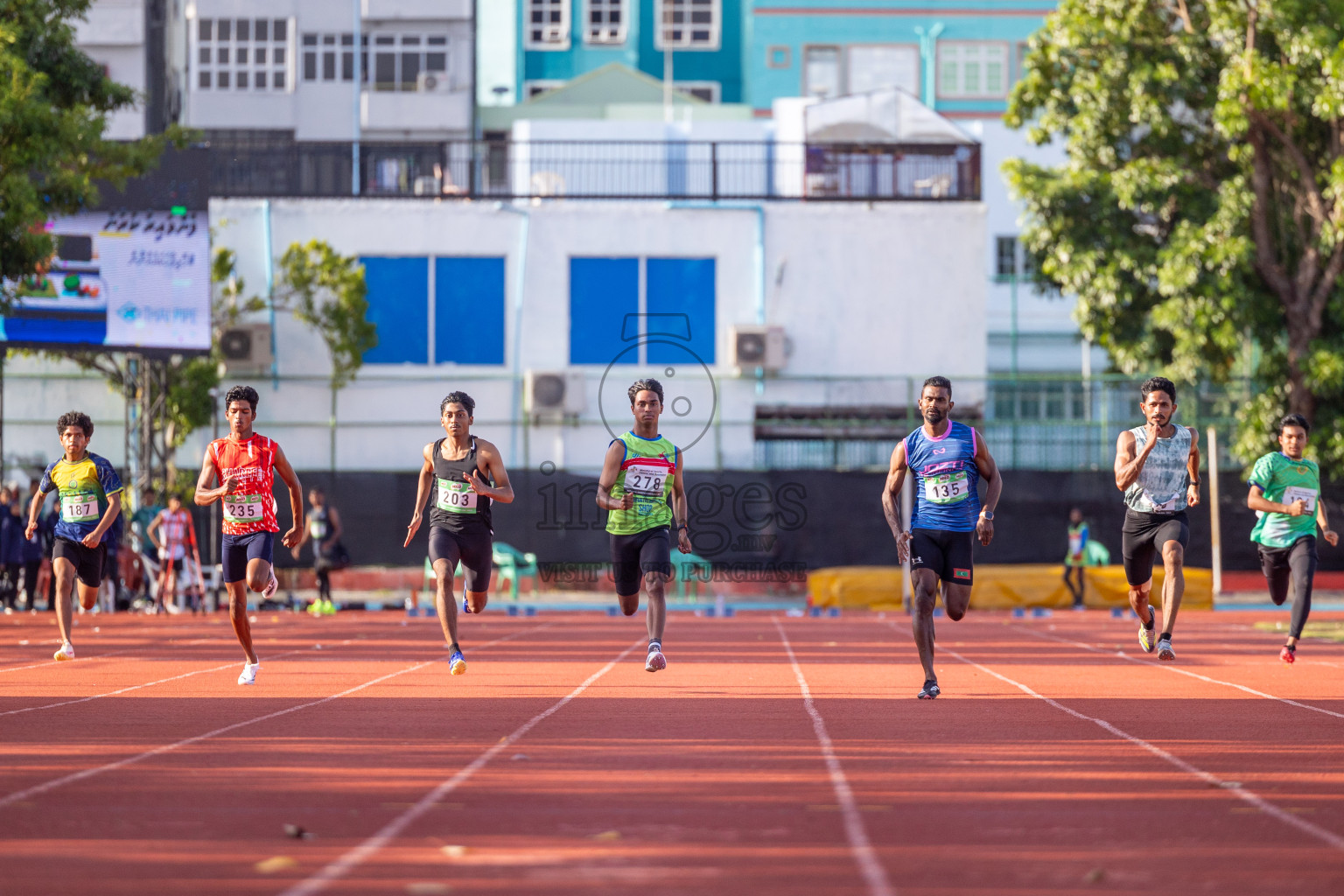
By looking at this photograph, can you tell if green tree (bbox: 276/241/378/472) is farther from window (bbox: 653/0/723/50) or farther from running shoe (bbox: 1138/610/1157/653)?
window (bbox: 653/0/723/50)

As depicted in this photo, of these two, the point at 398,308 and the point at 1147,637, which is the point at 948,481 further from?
the point at 398,308

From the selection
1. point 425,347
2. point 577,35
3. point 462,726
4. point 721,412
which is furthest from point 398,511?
point 577,35

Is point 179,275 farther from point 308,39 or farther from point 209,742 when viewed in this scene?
point 308,39

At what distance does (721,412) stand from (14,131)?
54.4ft

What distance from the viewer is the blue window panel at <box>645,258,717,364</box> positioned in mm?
34375

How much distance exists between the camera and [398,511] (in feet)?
102

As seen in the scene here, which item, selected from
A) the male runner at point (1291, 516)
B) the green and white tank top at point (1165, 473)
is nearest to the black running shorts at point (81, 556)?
the green and white tank top at point (1165, 473)

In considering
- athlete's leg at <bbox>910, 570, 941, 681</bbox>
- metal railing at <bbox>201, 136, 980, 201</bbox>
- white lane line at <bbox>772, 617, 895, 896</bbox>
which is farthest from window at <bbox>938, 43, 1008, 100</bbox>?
white lane line at <bbox>772, 617, 895, 896</bbox>

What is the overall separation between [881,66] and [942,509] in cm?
4719

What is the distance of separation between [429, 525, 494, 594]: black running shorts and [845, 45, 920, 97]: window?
1800 inches

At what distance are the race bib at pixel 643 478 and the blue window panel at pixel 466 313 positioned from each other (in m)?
22.2

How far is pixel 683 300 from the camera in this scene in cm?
3444

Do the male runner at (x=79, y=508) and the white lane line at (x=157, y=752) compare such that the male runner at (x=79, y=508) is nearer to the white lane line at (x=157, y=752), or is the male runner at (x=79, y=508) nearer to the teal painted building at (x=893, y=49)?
the white lane line at (x=157, y=752)

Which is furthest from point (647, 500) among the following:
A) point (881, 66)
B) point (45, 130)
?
point (881, 66)
